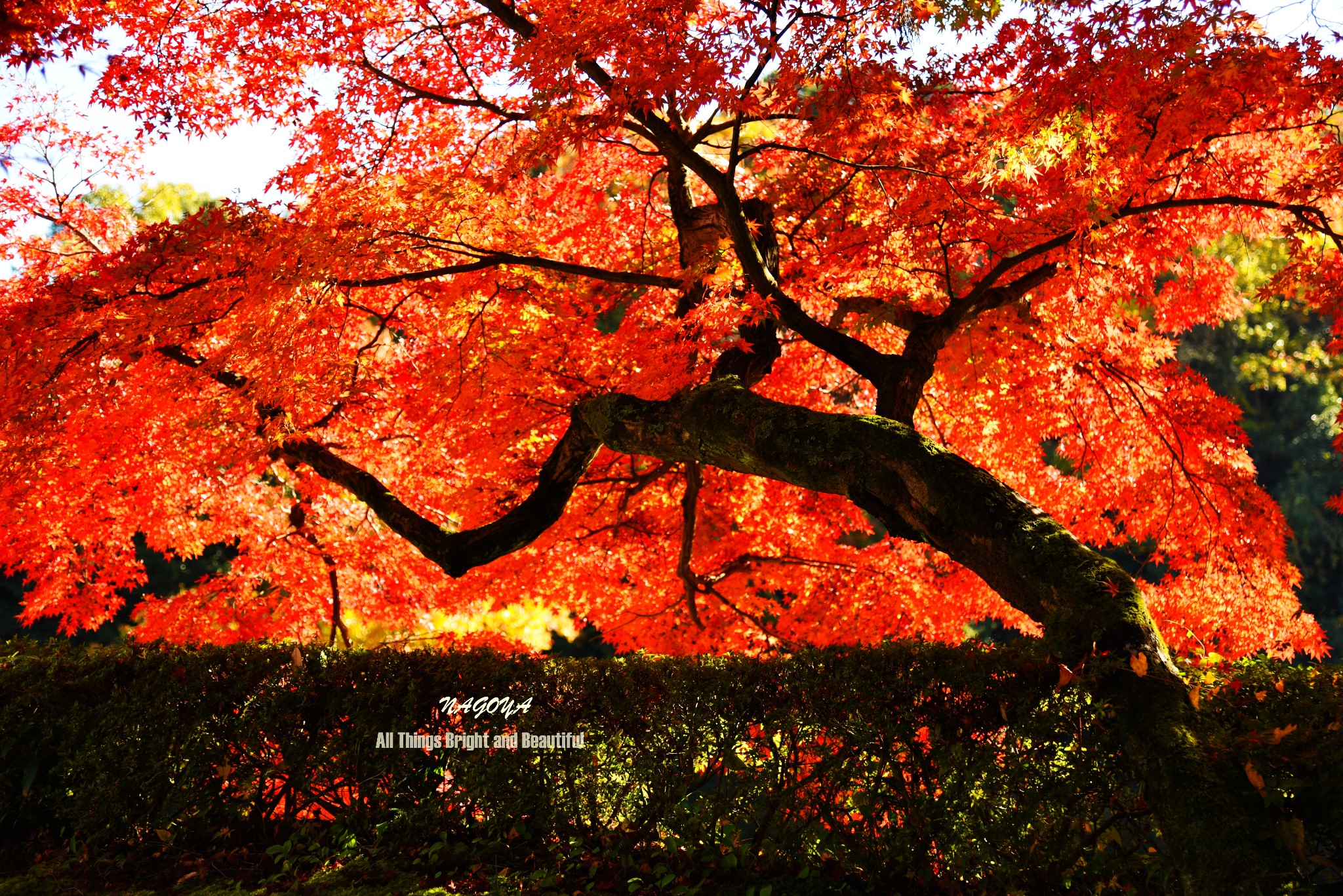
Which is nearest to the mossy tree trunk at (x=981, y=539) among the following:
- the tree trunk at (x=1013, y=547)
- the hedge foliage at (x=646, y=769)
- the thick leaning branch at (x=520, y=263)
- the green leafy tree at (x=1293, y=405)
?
the tree trunk at (x=1013, y=547)

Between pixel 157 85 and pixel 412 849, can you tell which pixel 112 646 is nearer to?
pixel 412 849

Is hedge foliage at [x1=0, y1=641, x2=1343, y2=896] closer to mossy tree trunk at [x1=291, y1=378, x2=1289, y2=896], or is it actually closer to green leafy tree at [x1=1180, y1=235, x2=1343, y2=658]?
mossy tree trunk at [x1=291, y1=378, x2=1289, y2=896]

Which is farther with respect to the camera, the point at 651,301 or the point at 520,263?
the point at 651,301

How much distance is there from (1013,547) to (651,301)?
147 inches

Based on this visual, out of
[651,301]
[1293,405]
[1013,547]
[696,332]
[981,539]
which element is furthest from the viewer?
[1293,405]

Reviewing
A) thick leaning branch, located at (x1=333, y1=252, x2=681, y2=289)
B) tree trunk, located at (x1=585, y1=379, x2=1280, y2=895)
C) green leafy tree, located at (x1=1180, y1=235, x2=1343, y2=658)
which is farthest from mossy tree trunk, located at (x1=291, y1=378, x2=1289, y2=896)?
green leafy tree, located at (x1=1180, y1=235, x2=1343, y2=658)

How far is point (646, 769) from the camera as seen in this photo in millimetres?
3645

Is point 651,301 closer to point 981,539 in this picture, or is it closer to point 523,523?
point 523,523

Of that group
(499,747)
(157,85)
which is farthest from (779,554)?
(157,85)

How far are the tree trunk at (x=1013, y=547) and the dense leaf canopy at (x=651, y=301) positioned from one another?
14.4 inches

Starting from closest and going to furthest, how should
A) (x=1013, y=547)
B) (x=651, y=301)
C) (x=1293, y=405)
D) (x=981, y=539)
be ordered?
(x=1013, y=547), (x=981, y=539), (x=651, y=301), (x=1293, y=405)

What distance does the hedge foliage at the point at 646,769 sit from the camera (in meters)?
2.99

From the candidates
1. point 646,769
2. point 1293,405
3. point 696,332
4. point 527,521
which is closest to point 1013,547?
point 646,769

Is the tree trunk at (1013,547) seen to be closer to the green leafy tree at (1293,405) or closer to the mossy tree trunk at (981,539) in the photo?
the mossy tree trunk at (981,539)
